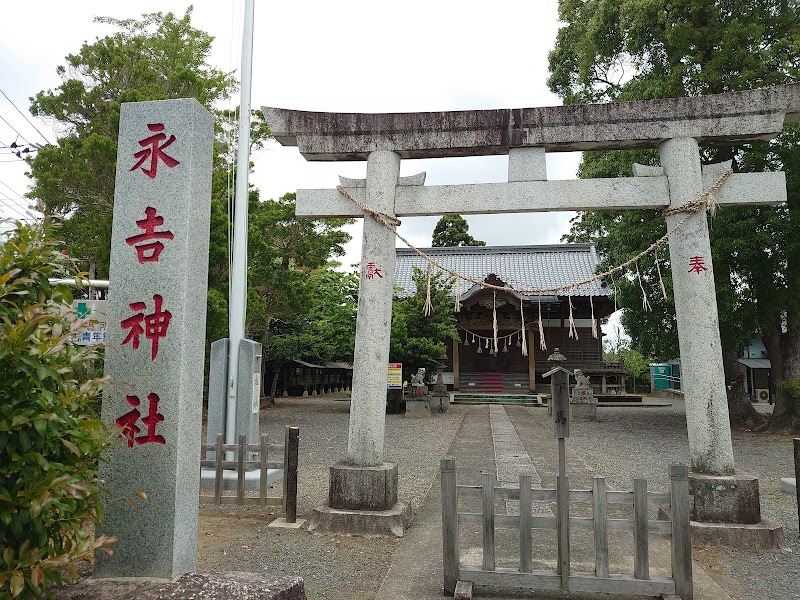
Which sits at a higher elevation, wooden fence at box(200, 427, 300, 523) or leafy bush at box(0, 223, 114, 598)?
leafy bush at box(0, 223, 114, 598)

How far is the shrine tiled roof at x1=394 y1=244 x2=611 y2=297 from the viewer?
92.8ft

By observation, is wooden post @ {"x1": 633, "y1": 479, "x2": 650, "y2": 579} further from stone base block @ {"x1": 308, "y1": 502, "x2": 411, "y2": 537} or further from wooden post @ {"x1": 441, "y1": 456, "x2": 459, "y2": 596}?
stone base block @ {"x1": 308, "y1": 502, "x2": 411, "y2": 537}

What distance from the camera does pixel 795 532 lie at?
19.0 ft

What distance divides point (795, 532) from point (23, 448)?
6.99m

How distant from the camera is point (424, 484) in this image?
815 cm

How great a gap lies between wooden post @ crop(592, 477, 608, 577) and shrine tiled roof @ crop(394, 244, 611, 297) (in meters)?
23.1

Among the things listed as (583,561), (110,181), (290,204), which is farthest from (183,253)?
(290,204)

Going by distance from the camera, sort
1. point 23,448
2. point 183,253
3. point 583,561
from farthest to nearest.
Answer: point 583,561 → point 183,253 → point 23,448

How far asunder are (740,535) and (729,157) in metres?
10.5

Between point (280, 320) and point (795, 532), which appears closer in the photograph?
point (795, 532)

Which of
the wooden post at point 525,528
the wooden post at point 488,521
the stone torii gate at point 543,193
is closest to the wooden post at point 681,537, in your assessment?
the wooden post at point 525,528

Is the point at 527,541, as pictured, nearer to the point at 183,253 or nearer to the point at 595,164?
the point at 183,253

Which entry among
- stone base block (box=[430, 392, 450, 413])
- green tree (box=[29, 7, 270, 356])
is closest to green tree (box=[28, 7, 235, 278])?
green tree (box=[29, 7, 270, 356])

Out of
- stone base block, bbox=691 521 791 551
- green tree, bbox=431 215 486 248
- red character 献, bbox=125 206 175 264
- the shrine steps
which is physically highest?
green tree, bbox=431 215 486 248
